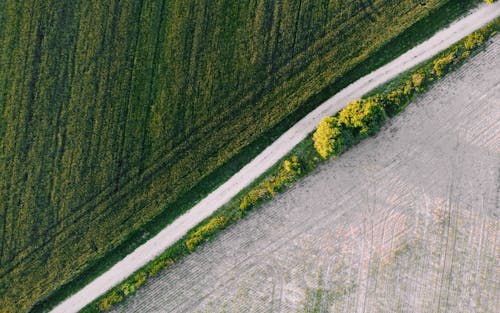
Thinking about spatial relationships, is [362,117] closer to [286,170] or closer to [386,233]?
[286,170]

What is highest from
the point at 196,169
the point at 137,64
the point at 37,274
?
the point at 137,64

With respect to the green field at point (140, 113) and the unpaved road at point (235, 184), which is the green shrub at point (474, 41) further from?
the green field at point (140, 113)

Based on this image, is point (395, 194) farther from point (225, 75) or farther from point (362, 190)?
point (225, 75)

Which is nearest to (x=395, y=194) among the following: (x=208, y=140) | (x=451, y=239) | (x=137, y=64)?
(x=451, y=239)

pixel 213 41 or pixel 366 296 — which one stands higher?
pixel 213 41

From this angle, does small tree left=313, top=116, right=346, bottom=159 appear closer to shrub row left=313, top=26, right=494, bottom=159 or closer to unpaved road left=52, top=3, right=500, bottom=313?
shrub row left=313, top=26, right=494, bottom=159

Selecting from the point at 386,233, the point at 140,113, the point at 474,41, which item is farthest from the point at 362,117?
the point at 140,113
